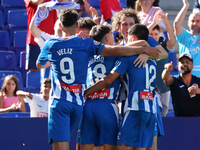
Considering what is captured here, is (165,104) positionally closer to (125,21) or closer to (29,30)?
(125,21)

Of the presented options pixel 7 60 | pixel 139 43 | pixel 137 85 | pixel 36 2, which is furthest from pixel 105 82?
pixel 7 60

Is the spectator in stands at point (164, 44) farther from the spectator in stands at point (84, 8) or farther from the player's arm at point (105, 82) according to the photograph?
the player's arm at point (105, 82)

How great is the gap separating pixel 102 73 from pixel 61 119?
0.66m

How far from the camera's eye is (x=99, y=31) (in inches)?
145

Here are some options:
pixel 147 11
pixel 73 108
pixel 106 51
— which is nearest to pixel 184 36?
pixel 147 11

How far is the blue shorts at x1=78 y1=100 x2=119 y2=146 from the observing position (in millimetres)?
3506

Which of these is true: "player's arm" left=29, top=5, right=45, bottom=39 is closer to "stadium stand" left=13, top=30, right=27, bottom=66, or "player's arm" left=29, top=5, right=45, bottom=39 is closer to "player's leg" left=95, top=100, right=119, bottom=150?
"player's leg" left=95, top=100, right=119, bottom=150

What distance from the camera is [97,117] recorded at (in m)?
3.51

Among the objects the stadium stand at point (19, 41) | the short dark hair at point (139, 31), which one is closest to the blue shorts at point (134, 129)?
the short dark hair at point (139, 31)

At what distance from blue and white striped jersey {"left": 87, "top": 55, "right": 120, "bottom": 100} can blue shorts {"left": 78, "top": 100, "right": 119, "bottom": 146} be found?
0.06 meters

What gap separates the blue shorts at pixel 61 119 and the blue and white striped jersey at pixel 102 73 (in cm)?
30

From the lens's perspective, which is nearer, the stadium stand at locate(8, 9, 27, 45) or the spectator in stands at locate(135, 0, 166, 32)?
the spectator in stands at locate(135, 0, 166, 32)

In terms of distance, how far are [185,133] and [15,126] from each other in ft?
6.87

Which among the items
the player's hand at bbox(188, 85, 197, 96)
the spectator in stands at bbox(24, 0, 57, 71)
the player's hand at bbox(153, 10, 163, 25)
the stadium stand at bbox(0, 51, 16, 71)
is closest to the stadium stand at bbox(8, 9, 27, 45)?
the stadium stand at bbox(0, 51, 16, 71)
